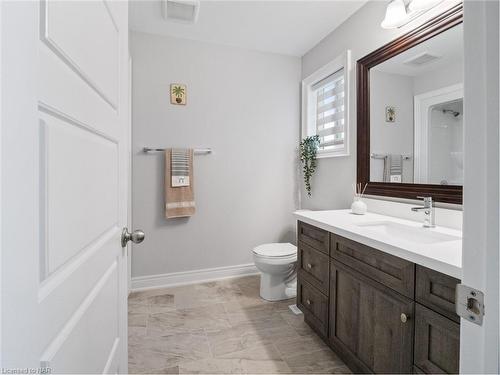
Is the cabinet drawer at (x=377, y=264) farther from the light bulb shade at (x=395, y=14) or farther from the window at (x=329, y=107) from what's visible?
the light bulb shade at (x=395, y=14)

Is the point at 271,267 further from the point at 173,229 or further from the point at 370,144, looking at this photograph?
the point at 370,144

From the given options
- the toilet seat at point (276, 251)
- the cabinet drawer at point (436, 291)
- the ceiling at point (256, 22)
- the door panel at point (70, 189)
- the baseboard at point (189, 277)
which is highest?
the ceiling at point (256, 22)

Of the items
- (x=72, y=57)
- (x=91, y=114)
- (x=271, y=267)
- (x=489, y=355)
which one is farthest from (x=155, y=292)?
(x=489, y=355)

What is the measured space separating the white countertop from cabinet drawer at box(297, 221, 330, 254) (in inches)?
1.7

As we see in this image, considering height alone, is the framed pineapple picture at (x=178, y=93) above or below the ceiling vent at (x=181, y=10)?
below

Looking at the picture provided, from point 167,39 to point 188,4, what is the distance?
645mm

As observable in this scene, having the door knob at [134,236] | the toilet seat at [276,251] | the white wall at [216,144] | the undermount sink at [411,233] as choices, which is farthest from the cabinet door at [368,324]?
the white wall at [216,144]

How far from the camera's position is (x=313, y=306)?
6.07 ft

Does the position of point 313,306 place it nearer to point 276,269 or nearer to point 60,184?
point 276,269

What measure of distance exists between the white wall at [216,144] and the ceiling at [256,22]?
0.14 meters

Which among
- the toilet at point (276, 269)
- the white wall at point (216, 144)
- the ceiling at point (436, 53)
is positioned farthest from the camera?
the white wall at point (216, 144)

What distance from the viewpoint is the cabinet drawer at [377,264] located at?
1.14m

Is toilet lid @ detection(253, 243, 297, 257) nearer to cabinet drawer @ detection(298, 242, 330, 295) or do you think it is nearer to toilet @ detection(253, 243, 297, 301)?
toilet @ detection(253, 243, 297, 301)

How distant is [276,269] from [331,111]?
1586mm
